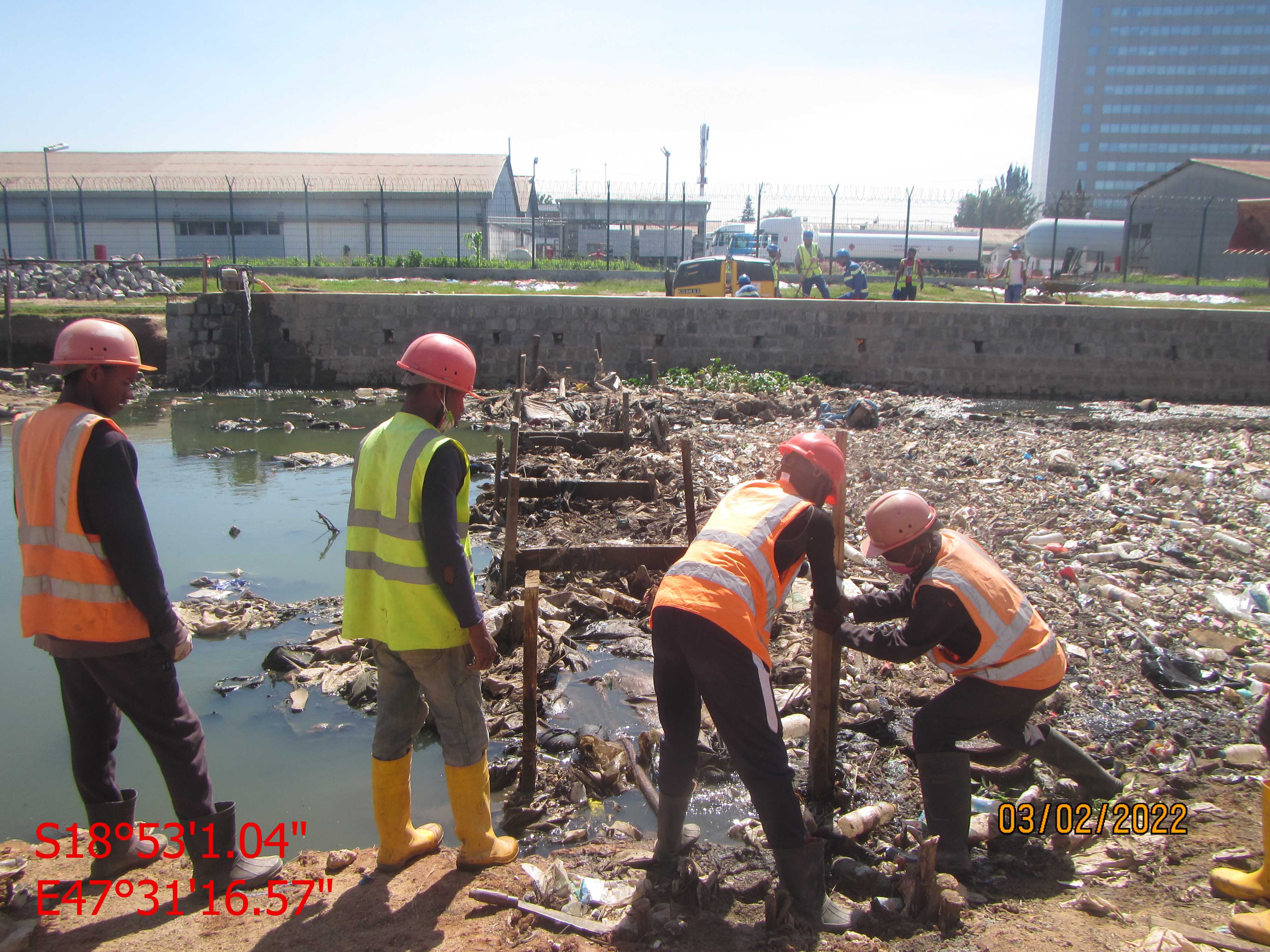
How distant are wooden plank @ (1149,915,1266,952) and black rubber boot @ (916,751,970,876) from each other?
1.98 feet

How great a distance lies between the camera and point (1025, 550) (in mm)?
6402

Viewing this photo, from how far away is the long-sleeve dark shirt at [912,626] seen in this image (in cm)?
298

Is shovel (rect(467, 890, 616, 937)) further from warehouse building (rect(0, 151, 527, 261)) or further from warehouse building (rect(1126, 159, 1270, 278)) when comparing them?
warehouse building (rect(1126, 159, 1270, 278))

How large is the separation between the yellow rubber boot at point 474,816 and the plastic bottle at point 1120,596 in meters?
4.32

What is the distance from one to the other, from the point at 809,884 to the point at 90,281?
23598 mm

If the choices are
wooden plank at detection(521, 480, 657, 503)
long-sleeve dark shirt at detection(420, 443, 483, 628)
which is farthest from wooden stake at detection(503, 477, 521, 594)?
long-sleeve dark shirt at detection(420, 443, 483, 628)

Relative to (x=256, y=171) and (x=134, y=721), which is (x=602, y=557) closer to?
(x=134, y=721)

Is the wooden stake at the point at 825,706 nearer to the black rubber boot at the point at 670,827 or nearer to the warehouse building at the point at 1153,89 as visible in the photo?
the black rubber boot at the point at 670,827

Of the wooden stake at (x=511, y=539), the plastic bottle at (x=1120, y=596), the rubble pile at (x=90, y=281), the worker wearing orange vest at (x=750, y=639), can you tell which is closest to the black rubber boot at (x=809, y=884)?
the worker wearing orange vest at (x=750, y=639)

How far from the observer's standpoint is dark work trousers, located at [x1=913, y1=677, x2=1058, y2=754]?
3098mm

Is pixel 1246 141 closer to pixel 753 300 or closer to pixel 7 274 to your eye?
pixel 753 300

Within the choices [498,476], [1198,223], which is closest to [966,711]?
[498,476]

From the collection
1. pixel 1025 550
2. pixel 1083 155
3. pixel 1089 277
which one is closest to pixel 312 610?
pixel 1025 550

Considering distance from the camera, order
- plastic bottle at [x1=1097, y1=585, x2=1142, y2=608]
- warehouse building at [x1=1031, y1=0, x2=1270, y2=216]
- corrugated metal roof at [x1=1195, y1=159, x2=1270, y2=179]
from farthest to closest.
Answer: warehouse building at [x1=1031, y1=0, x2=1270, y2=216], corrugated metal roof at [x1=1195, y1=159, x2=1270, y2=179], plastic bottle at [x1=1097, y1=585, x2=1142, y2=608]
